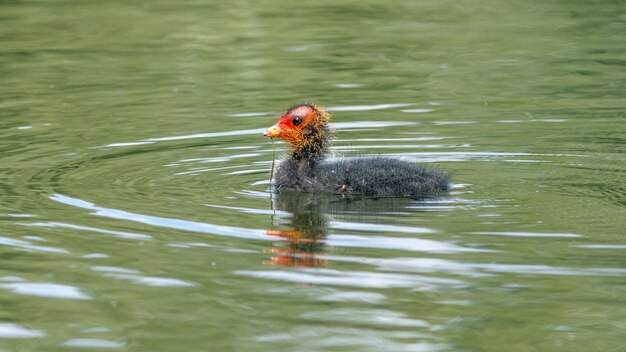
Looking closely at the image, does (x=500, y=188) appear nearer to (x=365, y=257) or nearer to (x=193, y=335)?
(x=365, y=257)

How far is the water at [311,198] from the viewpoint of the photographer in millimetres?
7520

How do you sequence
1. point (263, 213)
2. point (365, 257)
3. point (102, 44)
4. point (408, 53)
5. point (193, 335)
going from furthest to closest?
point (102, 44)
point (408, 53)
point (263, 213)
point (365, 257)
point (193, 335)

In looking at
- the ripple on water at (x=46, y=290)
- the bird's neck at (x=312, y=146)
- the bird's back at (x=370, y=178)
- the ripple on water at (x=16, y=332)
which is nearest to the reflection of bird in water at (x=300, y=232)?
the bird's back at (x=370, y=178)

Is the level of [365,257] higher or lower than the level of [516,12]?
lower

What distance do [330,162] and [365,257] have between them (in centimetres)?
286

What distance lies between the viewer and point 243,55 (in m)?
20.1

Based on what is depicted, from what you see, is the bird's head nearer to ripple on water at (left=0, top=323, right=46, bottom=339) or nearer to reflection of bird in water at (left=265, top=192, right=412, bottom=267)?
reflection of bird in water at (left=265, top=192, right=412, bottom=267)

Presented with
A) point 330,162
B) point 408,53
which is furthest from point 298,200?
point 408,53

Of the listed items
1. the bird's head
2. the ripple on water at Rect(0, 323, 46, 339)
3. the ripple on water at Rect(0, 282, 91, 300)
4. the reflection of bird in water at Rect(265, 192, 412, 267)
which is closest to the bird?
the bird's head

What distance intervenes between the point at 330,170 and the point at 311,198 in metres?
0.33

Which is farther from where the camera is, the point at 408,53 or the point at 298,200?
the point at 408,53

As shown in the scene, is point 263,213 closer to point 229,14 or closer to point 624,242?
point 624,242

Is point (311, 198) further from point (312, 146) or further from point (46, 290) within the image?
point (46, 290)

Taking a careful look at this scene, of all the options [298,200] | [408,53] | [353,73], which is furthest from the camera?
[408,53]
